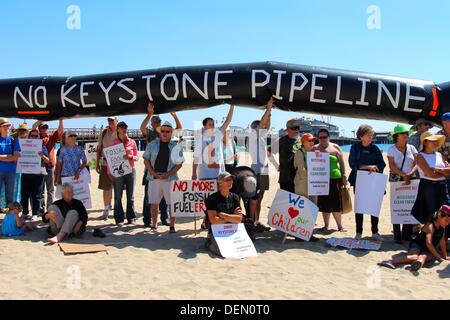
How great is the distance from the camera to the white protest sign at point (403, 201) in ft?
21.7

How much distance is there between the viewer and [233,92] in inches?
288

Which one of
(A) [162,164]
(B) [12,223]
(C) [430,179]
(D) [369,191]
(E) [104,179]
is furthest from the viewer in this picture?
(E) [104,179]

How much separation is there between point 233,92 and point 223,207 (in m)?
2.11

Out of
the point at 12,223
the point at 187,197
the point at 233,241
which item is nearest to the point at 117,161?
the point at 187,197

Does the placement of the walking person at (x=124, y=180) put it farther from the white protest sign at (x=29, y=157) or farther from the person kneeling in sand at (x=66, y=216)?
the white protest sign at (x=29, y=157)

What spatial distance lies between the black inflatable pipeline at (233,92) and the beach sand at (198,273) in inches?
90.5

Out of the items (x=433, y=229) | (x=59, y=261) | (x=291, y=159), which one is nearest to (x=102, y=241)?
(x=59, y=261)

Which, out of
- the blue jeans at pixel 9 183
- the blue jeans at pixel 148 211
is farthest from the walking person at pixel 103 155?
the blue jeans at pixel 9 183

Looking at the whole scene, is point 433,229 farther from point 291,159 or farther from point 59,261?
point 59,261

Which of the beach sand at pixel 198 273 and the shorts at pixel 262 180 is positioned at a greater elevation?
the shorts at pixel 262 180

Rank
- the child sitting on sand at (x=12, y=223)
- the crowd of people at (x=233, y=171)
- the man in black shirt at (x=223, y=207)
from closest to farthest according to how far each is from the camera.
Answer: the crowd of people at (x=233, y=171) → the man in black shirt at (x=223, y=207) → the child sitting on sand at (x=12, y=223)

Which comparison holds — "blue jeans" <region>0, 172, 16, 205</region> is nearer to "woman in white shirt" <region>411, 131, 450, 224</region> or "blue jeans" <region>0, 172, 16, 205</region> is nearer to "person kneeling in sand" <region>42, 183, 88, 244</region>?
"person kneeling in sand" <region>42, 183, 88, 244</region>

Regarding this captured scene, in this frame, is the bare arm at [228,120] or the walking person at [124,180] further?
the walking person at [124,180]

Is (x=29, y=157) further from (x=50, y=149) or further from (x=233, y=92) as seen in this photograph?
(x=233, y=92)
